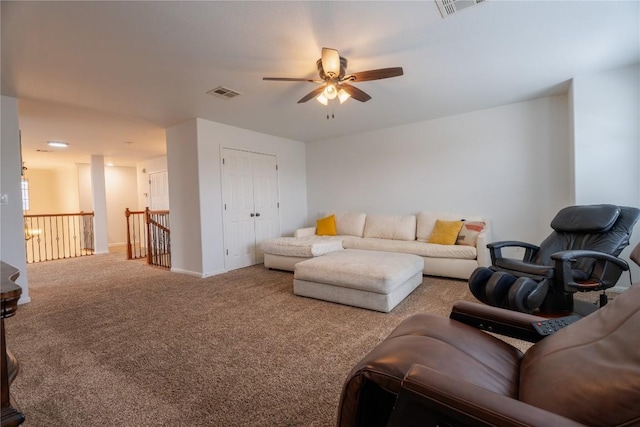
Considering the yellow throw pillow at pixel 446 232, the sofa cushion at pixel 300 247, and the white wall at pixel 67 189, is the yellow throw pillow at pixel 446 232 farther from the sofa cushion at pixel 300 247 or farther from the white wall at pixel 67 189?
the white wall at pixel 67 189

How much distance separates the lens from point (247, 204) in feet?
16.5

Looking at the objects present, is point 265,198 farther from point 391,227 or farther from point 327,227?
point 391,227

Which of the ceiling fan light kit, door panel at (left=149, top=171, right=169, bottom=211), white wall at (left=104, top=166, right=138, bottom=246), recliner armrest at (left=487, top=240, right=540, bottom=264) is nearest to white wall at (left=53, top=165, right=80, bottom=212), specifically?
white wall at (left=104, top=166, right=138, bottom=246)

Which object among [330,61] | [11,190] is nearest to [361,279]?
[330,61]

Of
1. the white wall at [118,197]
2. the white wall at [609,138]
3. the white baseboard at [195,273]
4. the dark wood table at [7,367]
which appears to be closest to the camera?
the dark wood table at [7,367]

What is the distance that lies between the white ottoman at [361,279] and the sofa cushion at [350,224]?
1688 mm

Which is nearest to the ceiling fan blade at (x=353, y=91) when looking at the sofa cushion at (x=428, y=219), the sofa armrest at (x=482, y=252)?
the sofa armrest at (x=482, y=252)

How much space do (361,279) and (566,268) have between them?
163 centimetres

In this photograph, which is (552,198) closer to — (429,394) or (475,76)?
(475,76)

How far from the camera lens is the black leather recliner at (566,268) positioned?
2221 millimetres

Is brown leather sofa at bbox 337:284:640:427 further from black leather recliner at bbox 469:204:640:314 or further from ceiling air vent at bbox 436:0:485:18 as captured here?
ceiling air vent at bbox 436:0:485:18

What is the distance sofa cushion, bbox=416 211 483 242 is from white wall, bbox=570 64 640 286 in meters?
1.42

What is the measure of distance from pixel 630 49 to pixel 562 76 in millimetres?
551

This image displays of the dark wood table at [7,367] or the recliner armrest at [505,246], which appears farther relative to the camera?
the recliner armrest at [505,246]
